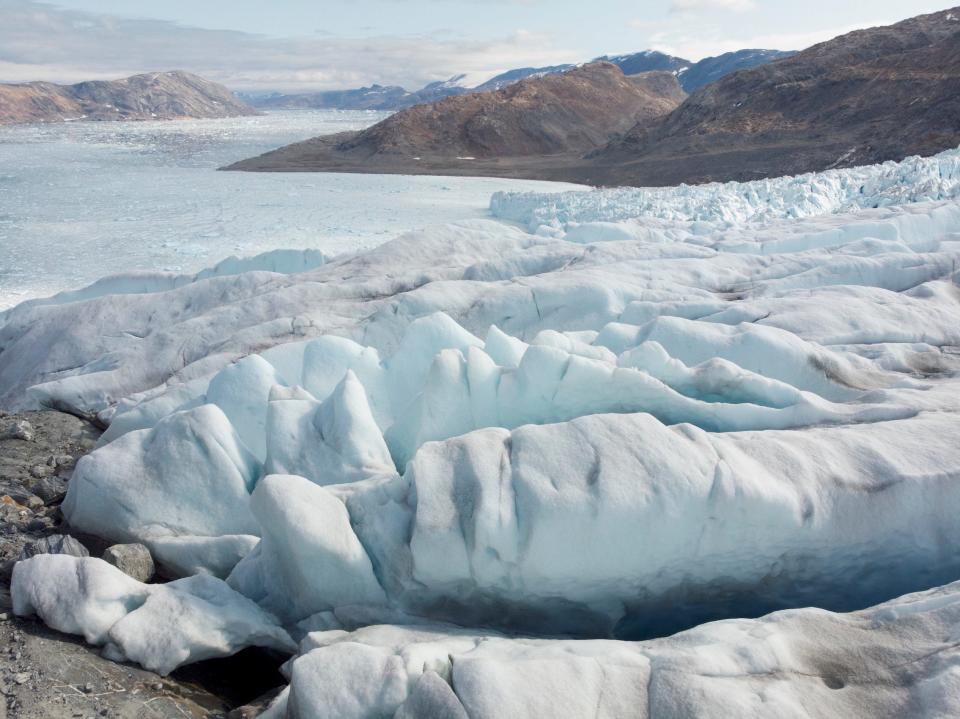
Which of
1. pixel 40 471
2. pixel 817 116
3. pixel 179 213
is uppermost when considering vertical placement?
pixel 817 116

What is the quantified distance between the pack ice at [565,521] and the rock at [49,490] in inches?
18.9

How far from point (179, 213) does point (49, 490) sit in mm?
13248

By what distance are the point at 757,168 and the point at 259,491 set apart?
24.8 metres

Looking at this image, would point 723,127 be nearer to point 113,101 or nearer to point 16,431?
point 16,431

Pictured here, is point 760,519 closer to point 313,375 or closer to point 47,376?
point 313,375

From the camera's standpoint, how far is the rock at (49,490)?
16.3ft

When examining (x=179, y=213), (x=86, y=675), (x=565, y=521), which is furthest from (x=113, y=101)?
(x=565, y=521)

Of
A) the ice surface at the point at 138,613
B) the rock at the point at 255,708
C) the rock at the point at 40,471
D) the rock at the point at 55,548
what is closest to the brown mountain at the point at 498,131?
the rock at the point at 40,471

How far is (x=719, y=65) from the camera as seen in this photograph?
376 ft

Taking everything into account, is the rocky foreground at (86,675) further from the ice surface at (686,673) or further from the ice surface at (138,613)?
the ice surface at (686,673)

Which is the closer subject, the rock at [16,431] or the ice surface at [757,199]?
the rock at [16,431]

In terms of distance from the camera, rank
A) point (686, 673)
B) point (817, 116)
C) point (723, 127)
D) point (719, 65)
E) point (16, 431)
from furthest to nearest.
Result: 1. point (719, 65)
2. point (723, 127)
3. point (817, 116)
4. point (16, 431)
5. point (686, 673)

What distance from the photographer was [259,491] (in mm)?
3482

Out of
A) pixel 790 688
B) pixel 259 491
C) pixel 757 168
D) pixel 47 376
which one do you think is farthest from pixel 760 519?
pixel 757 168
